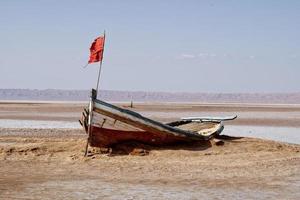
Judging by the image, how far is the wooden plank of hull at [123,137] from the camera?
48.0 ft

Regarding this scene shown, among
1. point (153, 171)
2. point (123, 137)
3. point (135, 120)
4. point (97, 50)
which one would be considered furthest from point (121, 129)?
point (153, 171)

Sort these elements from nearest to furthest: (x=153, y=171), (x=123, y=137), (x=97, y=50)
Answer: (x=153, y=171), (x=97, y=50), (x=123, y=137)

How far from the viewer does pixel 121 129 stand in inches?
581

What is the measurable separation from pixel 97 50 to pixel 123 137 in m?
2.62

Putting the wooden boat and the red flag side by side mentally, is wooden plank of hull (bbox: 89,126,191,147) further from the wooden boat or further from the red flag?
the red flag

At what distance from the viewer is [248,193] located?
31.6 feet

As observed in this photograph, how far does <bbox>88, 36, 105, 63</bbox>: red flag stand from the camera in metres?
14.3

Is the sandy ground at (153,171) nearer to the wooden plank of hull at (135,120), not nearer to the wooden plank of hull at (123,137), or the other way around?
the wooden plank of hull at (123,137)

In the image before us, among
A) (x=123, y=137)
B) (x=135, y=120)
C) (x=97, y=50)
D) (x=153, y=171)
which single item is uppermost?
(x=97, y=50)

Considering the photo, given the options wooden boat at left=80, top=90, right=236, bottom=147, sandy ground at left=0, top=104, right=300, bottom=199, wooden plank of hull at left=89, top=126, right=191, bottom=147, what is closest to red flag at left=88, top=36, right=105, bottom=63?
wooden boat at left=80, top=90, right=236, bottom=147

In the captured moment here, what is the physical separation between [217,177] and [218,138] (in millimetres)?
5367

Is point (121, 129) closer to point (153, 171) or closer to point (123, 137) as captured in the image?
point (123, 137)

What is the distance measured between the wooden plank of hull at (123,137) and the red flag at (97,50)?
194 cm

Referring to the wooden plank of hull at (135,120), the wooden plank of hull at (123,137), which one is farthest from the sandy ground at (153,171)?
the wooden plank of hull at (135,120)
